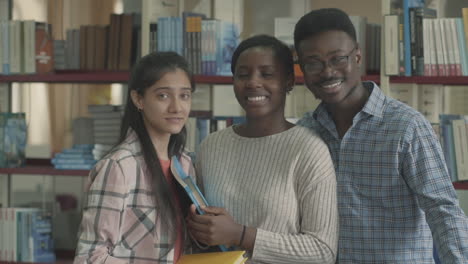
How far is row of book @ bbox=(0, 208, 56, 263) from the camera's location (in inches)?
150

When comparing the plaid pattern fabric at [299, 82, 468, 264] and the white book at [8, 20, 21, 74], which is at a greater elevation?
the white book at [8, 20, 21, 74]

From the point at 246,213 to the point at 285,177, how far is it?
139mm

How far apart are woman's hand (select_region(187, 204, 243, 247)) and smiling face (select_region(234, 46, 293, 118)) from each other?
0.31 meters

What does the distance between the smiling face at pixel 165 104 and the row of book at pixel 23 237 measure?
7.30 feet

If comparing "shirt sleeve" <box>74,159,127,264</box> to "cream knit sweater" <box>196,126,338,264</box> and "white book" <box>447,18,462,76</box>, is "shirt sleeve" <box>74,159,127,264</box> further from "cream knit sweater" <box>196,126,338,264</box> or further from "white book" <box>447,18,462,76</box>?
"white book" <box>447,18,462,76</box>

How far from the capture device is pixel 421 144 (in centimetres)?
184

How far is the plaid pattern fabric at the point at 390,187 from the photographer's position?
1824 millimetres

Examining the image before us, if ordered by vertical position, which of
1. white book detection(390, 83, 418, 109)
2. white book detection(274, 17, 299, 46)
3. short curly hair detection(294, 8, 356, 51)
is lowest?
white book detection(390, 83, 418, 109)

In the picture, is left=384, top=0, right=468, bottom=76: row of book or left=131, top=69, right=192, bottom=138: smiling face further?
left=384, top=0, right=468, bottom=76: row of book

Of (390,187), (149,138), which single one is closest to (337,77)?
(390,187)

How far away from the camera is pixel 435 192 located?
181 centimetres

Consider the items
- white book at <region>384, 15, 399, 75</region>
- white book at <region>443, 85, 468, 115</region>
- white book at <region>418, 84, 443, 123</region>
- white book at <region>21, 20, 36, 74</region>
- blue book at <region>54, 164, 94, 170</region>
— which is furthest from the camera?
white book at <region>443, 85, 468, 115</region>

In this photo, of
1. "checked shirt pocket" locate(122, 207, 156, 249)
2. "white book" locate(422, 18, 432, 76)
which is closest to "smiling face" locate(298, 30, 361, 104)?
"checked shirt pocket" locate(122, 207, 156, 249)

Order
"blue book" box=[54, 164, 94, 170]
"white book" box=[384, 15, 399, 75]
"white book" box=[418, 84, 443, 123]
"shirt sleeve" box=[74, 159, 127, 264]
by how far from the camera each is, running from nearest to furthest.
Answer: "shirt sleeve" box=[74, 159, 127, 264] < "white book" box=[384, 15, 399, 75] < "white book" box=[418, 84, 443, 123] < "blue book" box=[54, 164, 94, 170]
